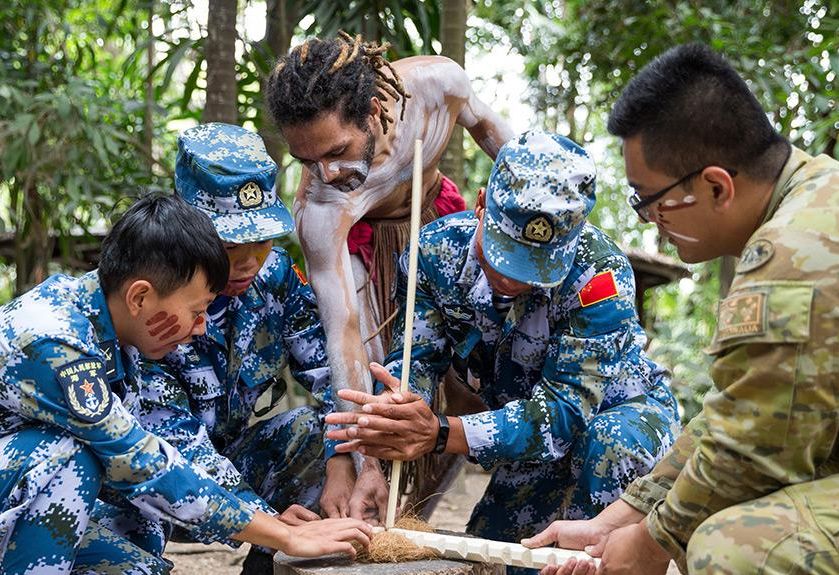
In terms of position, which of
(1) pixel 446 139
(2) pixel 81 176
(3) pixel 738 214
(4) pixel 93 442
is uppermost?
(3) pixel 738 214

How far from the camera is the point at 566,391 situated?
2.76 meters

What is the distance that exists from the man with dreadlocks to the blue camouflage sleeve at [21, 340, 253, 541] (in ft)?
1.53

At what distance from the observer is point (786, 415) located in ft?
5.99

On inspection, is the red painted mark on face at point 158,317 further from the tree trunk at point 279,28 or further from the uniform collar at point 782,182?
the tree trunk at point 279,28

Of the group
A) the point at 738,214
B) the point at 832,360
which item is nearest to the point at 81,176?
the point at 738,214

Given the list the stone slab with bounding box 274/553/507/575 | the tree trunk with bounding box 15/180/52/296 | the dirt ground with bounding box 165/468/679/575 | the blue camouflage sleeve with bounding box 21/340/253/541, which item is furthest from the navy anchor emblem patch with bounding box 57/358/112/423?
the tree trunk with bounding box 15/180/52/296

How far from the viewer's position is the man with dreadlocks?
295 centimetres

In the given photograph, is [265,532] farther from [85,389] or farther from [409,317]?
[409,317]

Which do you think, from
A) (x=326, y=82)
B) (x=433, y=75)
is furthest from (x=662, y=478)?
(x=433, y=75)

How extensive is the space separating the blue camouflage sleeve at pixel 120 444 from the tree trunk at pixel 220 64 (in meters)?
2.10

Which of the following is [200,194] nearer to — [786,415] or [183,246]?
[183,246]

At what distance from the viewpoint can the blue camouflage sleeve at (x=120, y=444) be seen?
7.42 ft

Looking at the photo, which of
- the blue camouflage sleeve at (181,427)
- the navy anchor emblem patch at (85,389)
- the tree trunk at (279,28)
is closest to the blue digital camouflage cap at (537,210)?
the blue camouflage sleeve at (181,427)

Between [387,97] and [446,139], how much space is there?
12.3 inches
